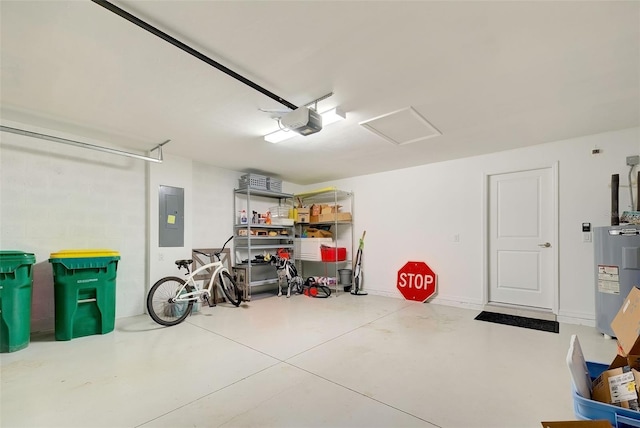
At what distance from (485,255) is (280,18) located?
166 inches

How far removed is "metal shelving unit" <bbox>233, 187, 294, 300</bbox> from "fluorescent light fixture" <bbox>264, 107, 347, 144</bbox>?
6.23 ft

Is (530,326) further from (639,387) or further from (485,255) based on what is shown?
(639,387)

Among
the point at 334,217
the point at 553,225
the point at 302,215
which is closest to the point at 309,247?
the point at 302,215

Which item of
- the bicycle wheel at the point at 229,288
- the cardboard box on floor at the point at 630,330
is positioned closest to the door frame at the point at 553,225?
the cardboard box on floor at the point at 630,330

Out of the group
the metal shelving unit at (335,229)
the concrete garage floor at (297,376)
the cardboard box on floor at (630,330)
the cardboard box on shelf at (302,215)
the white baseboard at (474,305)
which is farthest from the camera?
the cardboard box on shelf at (302,215)

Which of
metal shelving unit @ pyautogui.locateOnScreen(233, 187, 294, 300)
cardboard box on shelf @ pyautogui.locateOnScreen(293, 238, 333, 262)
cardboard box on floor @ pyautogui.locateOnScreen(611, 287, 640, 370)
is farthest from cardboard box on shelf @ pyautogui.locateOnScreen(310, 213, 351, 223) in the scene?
A: cardboard box on floor @ pyautogui.locateOnScreen(611, 287, 640, 370)

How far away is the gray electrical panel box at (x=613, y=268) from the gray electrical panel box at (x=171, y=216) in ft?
17.8

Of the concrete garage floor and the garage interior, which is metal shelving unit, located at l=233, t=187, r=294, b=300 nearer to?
the garage interior

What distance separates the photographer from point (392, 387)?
6.59ft

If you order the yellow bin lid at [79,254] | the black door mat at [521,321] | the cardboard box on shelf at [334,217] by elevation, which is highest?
the cardboard box on shelf at [334,217]

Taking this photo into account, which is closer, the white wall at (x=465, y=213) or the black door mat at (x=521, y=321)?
the black door mat at (x=521, y=321)

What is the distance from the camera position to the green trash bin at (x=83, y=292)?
2.97 meters

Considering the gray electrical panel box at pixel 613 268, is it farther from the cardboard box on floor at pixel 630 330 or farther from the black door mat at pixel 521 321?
the cardboard box on floor at pixel 630 330

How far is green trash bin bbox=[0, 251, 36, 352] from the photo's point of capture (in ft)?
8.55
